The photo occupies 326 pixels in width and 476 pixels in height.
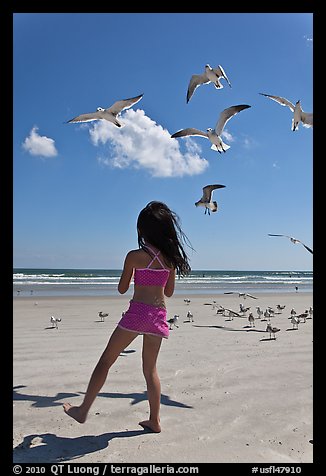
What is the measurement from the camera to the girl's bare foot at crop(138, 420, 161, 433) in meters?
3.31

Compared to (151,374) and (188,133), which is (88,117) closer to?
(188,133)

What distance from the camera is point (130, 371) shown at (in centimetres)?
505

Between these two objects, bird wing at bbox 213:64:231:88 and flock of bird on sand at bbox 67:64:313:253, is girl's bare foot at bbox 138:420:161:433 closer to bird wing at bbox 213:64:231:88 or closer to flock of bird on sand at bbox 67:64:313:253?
flock of bird on sand at bbox 67:64:313:253

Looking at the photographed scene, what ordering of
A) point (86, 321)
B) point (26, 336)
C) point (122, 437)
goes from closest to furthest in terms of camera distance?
point (122, 437) → point (26, 336) → point (86, 321)

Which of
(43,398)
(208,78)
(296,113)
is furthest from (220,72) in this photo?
(43,398)

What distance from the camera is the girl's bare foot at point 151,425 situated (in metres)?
3.31

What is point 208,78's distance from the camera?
6898mm

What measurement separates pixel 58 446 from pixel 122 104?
17.4 feet

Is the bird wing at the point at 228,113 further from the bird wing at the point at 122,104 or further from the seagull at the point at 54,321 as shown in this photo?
the seagull at the point at 54,321
